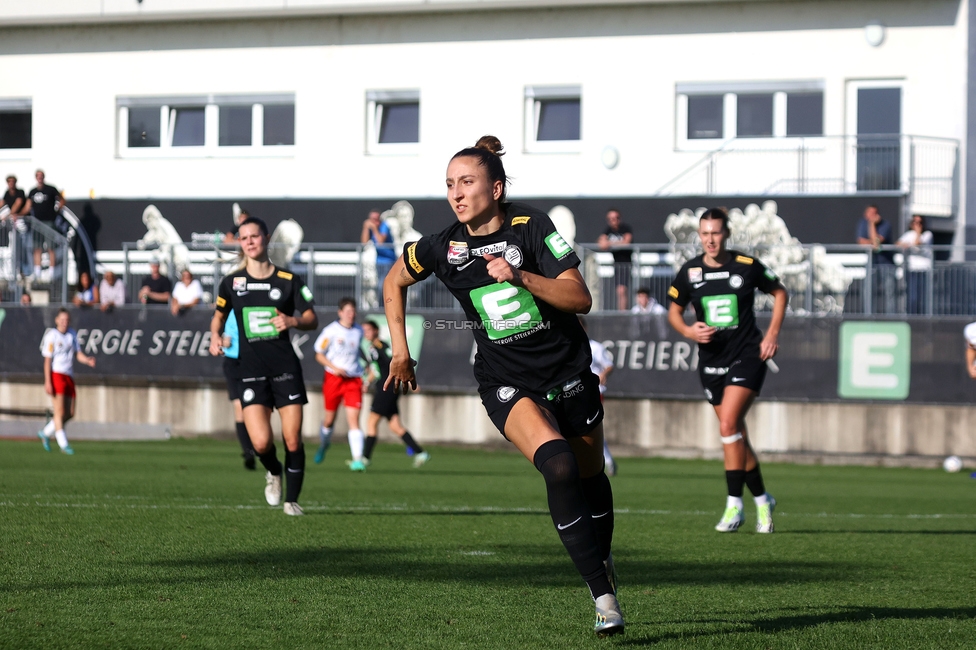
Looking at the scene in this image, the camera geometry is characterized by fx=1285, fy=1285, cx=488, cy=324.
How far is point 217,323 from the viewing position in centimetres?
1070

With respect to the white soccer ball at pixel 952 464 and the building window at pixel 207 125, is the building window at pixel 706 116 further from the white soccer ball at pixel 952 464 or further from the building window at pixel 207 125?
the white soccer ball at pixel 952 464

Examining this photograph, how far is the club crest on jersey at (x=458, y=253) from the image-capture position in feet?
19.0

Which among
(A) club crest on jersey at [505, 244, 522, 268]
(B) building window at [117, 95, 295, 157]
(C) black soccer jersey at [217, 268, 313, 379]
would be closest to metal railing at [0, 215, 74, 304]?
(B) building window at [117, 95, 295, 157]

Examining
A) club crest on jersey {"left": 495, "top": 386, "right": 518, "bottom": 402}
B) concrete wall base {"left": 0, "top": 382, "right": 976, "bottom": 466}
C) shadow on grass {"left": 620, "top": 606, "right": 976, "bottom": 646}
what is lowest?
concrete wall base {"left": 0, "top": 382, "right": 976, "bottom": 466}

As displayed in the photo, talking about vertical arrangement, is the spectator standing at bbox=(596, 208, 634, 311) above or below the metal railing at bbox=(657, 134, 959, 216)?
below

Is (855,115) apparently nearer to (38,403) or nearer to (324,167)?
(324,167)

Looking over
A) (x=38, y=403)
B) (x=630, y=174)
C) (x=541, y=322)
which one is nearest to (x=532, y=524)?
(x=541, y=322)

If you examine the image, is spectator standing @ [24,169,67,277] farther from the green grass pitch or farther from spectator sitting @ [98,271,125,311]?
the green grass pitch

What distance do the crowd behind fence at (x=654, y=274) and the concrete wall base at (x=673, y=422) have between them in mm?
1696

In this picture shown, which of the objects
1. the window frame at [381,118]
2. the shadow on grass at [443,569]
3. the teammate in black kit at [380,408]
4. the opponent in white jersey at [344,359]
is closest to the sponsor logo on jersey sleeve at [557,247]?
the shadow on grass at [443,569]

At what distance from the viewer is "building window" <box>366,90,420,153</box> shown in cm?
3041

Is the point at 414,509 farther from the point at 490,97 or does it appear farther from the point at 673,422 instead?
the point at 490,97

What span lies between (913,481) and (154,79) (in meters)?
21.0

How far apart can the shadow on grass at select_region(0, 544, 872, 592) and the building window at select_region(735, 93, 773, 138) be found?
21.4 metres
